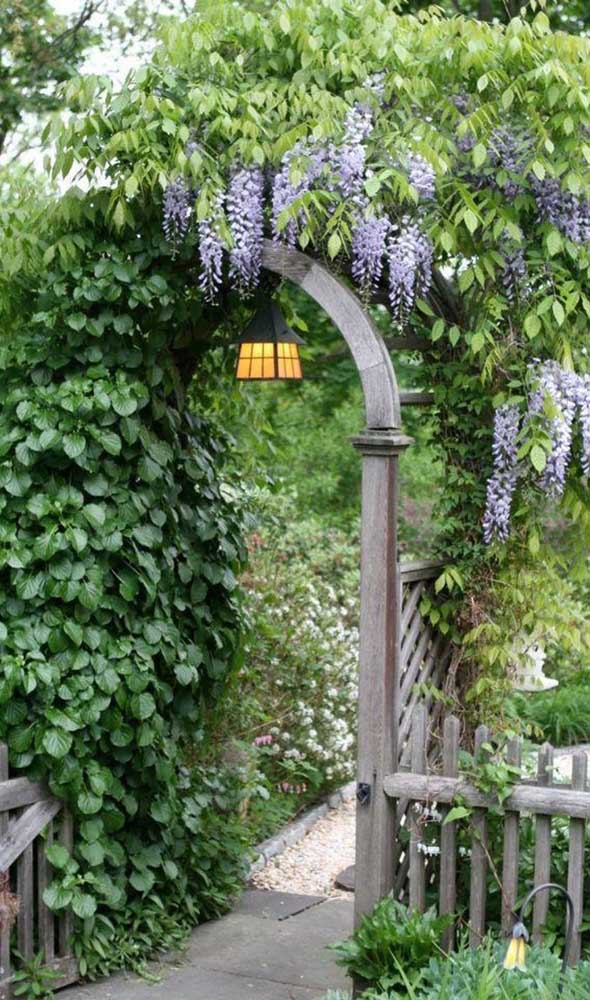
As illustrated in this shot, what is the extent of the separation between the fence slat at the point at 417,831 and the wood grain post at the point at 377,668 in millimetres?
83

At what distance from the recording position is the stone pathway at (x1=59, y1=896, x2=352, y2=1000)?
4.62m

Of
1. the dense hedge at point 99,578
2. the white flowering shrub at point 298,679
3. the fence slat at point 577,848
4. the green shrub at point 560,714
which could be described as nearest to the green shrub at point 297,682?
the white flowering shrub at point 298,679

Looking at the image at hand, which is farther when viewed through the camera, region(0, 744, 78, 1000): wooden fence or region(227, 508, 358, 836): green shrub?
region(227, 508, 358, 836): green shrub

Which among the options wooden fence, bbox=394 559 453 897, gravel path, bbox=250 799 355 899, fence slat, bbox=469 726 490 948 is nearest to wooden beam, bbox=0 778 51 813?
wooden fence, bbox=394 559 453 897

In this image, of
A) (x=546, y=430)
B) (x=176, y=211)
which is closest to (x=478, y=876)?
(x=546, y=430)

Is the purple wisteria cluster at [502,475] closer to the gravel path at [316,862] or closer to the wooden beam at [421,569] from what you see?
the wooden beam at [421,569]

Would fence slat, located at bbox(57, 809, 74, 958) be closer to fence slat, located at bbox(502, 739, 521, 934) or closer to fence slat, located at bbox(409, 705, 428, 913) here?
fence slat, located at bbox(409, 705, 428, 913)

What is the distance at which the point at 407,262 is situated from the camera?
13.8 ft

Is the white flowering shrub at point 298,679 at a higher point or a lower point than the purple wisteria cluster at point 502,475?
lower

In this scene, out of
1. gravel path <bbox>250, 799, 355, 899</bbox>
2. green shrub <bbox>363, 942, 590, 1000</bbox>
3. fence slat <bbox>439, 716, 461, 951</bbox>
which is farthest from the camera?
gravel path <bbox>250, 799, 355, 899</bbox>

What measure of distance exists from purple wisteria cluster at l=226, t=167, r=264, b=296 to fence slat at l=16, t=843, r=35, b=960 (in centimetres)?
221

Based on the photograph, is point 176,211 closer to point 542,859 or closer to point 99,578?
point 99,578

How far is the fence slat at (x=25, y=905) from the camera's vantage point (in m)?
4.45

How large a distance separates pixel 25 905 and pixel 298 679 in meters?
3.08
